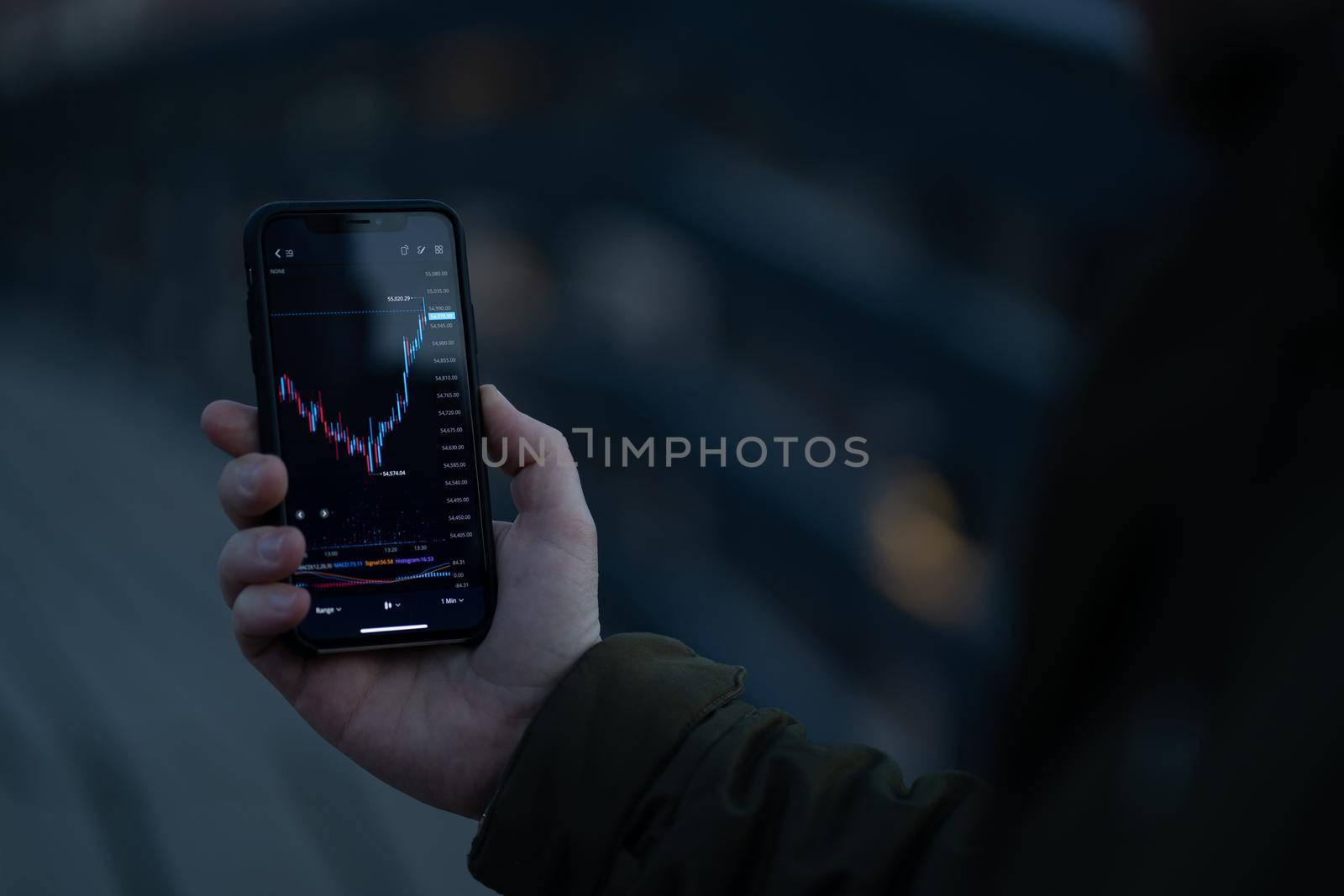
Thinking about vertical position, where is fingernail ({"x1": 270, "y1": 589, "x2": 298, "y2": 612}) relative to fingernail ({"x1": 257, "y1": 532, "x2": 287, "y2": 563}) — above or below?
below

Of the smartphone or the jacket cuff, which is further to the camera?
the smartphone

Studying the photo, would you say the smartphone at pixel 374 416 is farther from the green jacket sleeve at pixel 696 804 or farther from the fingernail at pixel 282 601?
the green jacket sleeve at pixel 696 804

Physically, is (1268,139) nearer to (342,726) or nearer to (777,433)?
(342,726)

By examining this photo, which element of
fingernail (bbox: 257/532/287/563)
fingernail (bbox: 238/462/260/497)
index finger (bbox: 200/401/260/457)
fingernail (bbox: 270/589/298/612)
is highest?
index finger (bbox: 200/401/260/457)

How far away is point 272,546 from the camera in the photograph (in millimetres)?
792

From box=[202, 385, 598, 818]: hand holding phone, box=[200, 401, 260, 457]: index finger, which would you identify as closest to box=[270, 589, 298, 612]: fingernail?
box=[202, 385, 598, 818]: hand holding phone

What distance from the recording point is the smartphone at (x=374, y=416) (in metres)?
0.88

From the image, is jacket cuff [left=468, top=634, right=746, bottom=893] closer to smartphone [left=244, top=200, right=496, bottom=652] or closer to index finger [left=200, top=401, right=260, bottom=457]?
smartphone [left=244, top=200, right=496, bottom=652]

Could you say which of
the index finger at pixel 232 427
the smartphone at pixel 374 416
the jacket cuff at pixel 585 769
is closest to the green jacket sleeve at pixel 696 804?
the jacket cuff at pixel 585 769

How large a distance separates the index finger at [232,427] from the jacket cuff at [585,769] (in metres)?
0.34

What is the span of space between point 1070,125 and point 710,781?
139 centimetres

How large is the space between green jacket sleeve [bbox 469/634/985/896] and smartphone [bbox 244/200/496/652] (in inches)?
7.2

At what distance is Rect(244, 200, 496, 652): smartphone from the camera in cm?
88

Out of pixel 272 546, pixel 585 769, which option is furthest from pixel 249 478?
pixel 585 769
